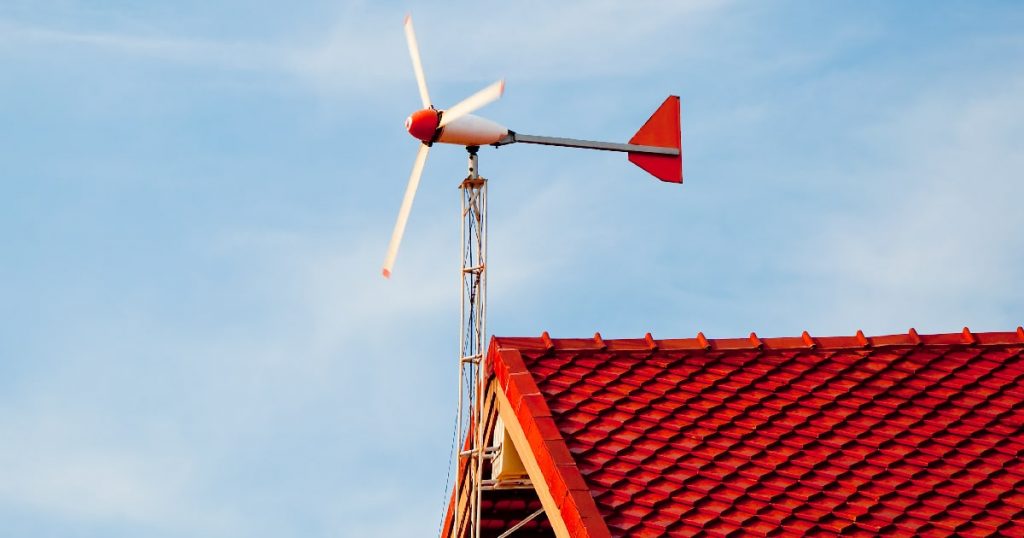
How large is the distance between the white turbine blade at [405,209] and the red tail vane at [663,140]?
9.08 ft

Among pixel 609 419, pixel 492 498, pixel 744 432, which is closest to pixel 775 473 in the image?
pixel 744 432

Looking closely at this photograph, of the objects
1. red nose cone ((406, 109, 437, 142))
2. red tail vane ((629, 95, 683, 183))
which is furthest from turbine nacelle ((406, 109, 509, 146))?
red tail vane ((629, 95, 683, 183))

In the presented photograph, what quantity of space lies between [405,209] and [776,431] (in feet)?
19.7

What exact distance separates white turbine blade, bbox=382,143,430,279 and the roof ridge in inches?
113

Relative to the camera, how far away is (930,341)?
18984mm

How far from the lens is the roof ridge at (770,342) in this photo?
59.8ft

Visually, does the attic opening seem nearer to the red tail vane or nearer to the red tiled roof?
the red tiled roof

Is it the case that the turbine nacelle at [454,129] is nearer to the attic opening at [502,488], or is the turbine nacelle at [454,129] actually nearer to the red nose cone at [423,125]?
the red nose cone at [423,125]

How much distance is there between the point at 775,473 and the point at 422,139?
661cm

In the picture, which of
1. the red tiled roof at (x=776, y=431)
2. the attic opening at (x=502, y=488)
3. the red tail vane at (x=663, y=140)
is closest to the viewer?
the red tiled roof at (x=776, y=431)

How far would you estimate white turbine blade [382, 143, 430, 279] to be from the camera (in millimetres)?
20594

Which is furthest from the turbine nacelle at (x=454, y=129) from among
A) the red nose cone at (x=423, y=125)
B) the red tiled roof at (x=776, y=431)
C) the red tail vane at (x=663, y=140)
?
the red tiled roof at (x=776, y=431)

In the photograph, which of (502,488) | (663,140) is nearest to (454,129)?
(663,140)

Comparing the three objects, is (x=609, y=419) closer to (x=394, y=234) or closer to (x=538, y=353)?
(x=538, y=353)
